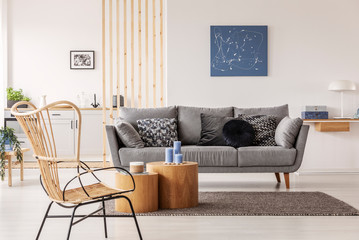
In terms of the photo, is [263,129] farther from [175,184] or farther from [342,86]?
[175,184]

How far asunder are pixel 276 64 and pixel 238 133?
1.70 meters

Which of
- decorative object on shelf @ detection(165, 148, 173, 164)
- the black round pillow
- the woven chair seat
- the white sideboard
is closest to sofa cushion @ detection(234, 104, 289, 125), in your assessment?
the black round pillow

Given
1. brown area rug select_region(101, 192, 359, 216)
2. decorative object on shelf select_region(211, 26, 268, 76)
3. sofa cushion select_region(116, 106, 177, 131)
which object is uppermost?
decorative object on shelf select_region(211, 26, 268, 76)

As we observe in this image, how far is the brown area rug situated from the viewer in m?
3.64

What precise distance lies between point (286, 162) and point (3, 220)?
9.46ft

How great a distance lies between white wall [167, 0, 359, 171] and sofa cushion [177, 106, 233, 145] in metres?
0.75

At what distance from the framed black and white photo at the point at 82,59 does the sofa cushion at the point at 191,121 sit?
4003mm

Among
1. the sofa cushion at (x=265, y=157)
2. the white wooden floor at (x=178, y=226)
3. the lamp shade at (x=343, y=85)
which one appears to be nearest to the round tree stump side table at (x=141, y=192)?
the white wooden floor at (x=178, y=226)

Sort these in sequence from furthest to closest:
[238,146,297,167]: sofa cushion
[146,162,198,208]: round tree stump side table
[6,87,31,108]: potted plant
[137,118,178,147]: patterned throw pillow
→ [6,87,31,108]: potted plant < [137,118,178,147]: patterned throw pillow < [238,146,297,167]: sofa cushion < [146,162,198,208]: round tree stump side table

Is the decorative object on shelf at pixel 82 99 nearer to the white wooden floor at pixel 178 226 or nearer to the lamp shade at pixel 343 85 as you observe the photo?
the white wooden floor at pixel 178 226

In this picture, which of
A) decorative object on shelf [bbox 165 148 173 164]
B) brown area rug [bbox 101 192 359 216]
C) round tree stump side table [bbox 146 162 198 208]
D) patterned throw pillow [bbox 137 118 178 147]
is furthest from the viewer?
patterned throw pillow [bbox 137 118 178 147]

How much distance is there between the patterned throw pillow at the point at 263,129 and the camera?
17.3ft

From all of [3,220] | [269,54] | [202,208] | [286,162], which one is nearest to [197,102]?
[269,54]

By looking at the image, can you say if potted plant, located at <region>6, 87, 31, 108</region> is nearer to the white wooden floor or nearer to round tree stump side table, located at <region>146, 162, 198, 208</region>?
the white wooden floor
